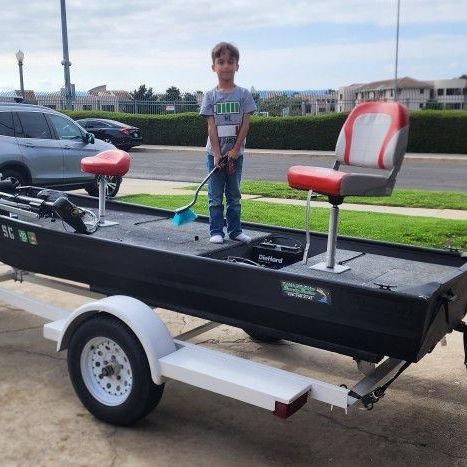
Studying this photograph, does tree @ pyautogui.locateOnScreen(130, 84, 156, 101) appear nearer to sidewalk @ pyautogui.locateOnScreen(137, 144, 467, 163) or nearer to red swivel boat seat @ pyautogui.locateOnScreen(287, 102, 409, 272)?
sidewalk @ pyautogui.locateOnScreen(137, 144, 467, 163)

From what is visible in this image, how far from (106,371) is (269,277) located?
1120 millimetres

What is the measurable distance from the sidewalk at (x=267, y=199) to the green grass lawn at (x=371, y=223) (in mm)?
624

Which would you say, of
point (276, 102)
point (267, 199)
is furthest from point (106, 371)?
point (276, 102)

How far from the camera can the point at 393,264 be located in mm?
3961

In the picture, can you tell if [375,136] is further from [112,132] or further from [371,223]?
[112,132]

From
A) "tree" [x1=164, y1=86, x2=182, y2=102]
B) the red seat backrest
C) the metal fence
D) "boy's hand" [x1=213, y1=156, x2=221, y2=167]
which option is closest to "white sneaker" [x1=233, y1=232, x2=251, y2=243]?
"boy's hand" [x1=213, y1=156, x2=221, y2=167]

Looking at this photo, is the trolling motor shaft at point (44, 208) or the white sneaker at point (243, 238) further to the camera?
the white sneaker at point (243, 238)

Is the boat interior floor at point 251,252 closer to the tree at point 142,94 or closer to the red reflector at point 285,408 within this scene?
the red reflector at point 285,408

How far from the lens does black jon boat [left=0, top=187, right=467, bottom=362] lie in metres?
3.04

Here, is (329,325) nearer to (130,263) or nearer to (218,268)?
(218,268)

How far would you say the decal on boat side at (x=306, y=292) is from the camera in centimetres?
313

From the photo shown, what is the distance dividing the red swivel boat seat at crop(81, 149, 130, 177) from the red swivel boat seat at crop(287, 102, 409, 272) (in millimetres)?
1608

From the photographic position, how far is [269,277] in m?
3.29

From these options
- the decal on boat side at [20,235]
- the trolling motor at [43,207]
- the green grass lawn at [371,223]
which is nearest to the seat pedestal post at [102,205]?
the trolling motor at [43,207]
